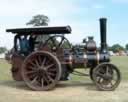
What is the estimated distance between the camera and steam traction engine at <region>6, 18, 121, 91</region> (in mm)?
12695

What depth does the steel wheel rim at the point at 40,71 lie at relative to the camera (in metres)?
12.7

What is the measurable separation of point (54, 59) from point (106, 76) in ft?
5.24

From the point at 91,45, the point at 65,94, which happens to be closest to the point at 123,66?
the point at 91,45

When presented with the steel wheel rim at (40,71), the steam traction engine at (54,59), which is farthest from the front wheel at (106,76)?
the steel wheel rim at (40,71)

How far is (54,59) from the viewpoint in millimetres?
12625

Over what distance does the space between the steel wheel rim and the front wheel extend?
3.83 ft

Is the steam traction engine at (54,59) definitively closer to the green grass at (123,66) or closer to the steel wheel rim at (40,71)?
the steel wheel rim at (40,71)

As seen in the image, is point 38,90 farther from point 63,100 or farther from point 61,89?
point 63,100

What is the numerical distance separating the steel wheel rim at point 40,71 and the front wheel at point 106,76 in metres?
1.17

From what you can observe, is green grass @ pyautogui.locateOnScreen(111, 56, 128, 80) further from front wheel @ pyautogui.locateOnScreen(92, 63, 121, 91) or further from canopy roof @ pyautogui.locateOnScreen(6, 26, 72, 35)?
canopy roof @ pyautogui.locateOnScreen(6, 26, 72, 35)

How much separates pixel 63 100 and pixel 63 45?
10.6 feet

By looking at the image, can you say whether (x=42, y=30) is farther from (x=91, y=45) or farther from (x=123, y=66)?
(x=123, y=66)

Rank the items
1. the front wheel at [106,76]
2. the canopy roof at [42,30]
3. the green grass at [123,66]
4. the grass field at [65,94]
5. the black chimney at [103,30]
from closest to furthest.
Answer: the grass field at [65,94]
the front wheel at [106,76]
the canopy roof at [42,30]
the black chimney at [103,30]
the green grass at [123,66]

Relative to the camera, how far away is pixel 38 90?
12.6 metres
